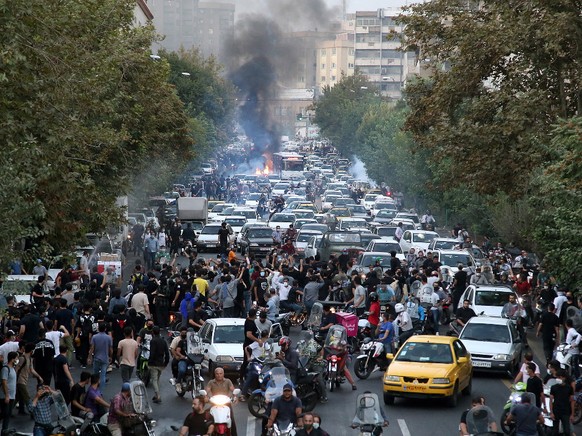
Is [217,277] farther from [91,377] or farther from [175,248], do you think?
[175,248]

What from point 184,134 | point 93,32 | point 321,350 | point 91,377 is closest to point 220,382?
point 91,377

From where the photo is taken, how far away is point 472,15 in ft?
133

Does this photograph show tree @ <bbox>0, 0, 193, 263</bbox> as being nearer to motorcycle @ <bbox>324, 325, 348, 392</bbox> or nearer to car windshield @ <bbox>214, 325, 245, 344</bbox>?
car windshield @ <bbox>214, 325, 245, 344</bbox>

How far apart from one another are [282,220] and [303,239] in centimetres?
969

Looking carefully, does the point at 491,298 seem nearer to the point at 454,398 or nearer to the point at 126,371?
the point at 454,398

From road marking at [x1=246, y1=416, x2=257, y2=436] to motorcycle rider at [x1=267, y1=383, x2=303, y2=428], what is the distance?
10.0 feet

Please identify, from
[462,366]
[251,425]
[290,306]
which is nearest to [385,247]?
[290,306]

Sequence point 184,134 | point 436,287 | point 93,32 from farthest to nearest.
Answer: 1. point 184,134
2. point 436,287
3. point 93,32

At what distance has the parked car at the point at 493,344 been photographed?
2708 centimetres

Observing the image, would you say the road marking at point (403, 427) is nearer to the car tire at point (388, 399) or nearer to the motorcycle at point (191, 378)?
the car tire at point (388, 399)

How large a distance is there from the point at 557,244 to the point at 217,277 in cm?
912

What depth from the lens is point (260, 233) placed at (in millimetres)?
53781

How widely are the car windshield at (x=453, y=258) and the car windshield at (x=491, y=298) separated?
8232mm

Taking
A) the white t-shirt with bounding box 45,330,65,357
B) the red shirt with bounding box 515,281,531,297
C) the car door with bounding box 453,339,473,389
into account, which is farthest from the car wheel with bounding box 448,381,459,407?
the red shirt with bounding box 515,281,531,297
